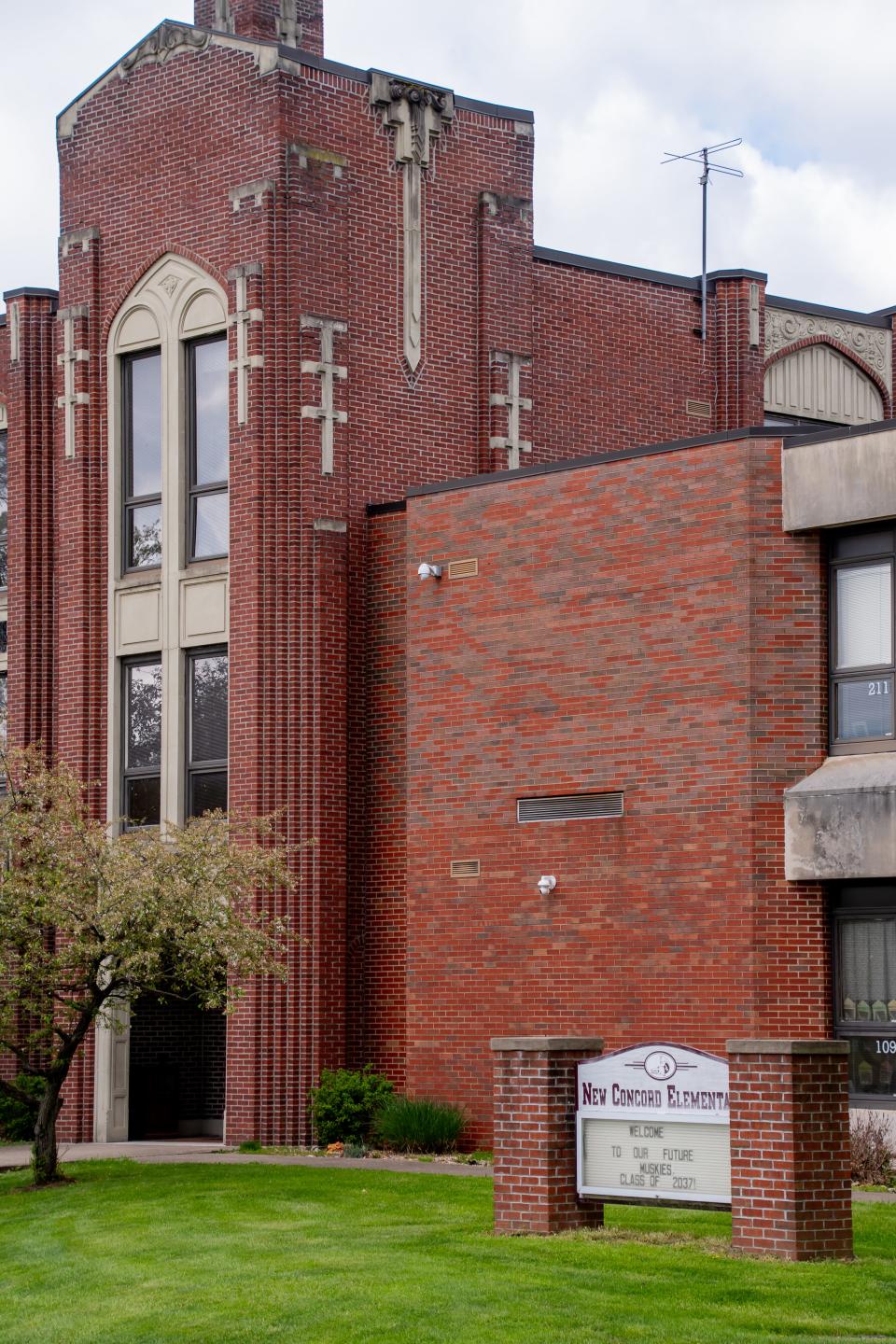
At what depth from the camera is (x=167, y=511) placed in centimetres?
2753

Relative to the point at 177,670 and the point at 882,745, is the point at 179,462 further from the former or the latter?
the point at 882,745

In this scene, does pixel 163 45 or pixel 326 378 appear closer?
pixel 326 378

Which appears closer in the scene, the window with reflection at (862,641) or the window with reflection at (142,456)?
the window with reflection at (862,641)

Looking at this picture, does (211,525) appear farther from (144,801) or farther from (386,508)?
(144,801)

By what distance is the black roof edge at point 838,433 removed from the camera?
21.5 m

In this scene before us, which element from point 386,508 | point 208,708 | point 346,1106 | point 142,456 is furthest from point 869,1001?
point 142,456

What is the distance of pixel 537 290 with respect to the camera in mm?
29469

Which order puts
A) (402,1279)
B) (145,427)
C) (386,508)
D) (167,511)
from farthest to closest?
(145,427)
(167,511)
(386,508)
(402,1279)

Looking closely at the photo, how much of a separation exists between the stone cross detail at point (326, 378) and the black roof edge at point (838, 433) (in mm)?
6587

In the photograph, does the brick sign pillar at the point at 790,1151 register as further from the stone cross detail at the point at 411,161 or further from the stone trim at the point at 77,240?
the stone trim at the point at 77,240

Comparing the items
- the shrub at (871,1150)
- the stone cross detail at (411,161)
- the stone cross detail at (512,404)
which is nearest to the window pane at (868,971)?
the shrub at (871,1150)

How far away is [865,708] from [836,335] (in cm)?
1305

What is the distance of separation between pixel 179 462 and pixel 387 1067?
8393 millimetres

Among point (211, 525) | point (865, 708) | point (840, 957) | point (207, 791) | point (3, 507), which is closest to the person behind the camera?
point (840, 957)
